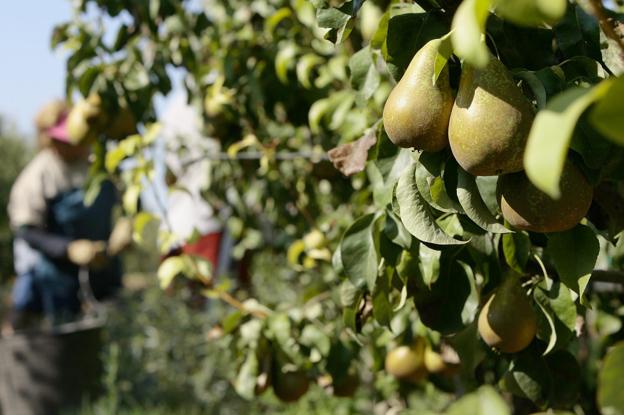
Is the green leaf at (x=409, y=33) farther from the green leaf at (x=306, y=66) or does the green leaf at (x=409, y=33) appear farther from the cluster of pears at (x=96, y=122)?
the cluster of pears at (x=96, y=122)

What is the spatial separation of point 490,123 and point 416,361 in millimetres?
941

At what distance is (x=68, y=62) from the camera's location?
1.99 m

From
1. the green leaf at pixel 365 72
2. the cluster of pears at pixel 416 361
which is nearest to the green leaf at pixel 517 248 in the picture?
the green leaf at pixel 365 72

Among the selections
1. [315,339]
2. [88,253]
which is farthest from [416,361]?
[88,253]

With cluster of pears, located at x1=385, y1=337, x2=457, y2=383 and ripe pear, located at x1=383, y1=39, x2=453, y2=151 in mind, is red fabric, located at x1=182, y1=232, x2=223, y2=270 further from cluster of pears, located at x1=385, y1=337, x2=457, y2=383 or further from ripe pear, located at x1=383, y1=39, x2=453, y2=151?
ripe pear, located at x1=383, y1=39, x2=453, y2=151

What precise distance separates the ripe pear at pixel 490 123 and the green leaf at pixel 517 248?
0.23 meters

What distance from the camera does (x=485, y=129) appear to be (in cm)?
70

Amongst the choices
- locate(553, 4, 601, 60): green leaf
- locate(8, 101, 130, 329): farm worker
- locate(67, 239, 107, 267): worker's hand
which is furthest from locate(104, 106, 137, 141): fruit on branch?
locate(553, 4, 601, 60): green leaf

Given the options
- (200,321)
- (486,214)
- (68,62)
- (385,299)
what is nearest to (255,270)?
(200,321)

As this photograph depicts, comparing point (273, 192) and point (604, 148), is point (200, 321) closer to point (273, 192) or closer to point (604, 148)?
point (273, 192)

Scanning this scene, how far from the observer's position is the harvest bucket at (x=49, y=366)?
3.66 meters

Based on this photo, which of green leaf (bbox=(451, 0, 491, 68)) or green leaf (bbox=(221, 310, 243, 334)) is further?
green leaf (bbox=(221, 310, 243, 334))

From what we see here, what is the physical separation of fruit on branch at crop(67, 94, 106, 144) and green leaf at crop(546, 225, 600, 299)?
1.68m

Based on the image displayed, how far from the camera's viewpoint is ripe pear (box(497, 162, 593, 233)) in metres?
0.74
